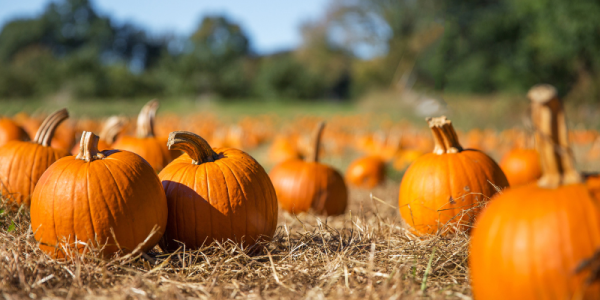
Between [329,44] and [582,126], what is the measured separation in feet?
107

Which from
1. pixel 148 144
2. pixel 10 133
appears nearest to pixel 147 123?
pixel 148 144

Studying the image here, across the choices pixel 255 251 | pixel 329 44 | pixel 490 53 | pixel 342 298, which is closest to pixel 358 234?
pixel 255 251

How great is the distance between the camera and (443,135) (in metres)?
2.87

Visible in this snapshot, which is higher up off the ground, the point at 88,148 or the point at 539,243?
the point at 88,148

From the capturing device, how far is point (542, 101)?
1.49m

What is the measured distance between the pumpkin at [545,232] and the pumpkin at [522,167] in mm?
3129

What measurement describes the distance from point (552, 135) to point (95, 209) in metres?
2.00

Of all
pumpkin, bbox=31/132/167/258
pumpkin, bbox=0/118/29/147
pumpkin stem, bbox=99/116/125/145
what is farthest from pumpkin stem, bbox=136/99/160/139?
pumpkin, bbox=31/132/167/258

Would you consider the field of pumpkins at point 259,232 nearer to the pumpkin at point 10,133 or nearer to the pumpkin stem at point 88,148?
the pumpkin stem at point 88,148

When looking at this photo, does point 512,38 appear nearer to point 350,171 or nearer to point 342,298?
point 350,171

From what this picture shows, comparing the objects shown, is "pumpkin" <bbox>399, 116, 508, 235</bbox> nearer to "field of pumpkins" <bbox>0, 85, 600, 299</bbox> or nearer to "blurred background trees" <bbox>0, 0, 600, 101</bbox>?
"field of pumpkins" <bbox>0, 85, 600, 299</bbox>

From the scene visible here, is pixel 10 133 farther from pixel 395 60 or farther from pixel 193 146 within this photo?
pixel 395 60

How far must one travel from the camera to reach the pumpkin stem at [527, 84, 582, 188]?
59.5 inches

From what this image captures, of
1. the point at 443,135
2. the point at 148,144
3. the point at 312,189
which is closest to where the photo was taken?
the point at 443,135
